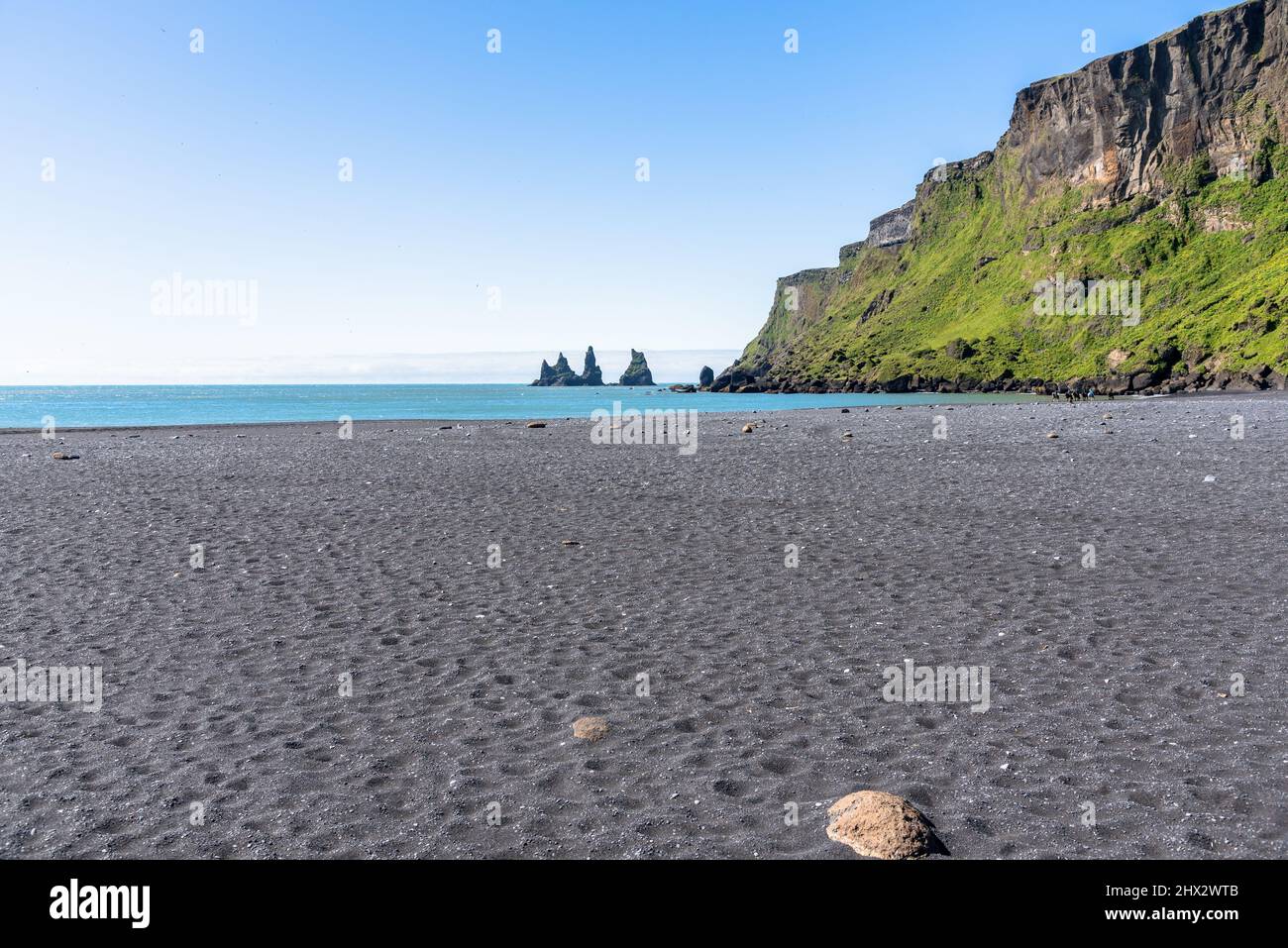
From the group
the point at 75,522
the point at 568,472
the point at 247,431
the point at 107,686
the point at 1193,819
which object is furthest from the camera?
the point at 247,431

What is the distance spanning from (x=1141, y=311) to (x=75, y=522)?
163683 millimetres

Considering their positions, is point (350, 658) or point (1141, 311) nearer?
point (350, 658)

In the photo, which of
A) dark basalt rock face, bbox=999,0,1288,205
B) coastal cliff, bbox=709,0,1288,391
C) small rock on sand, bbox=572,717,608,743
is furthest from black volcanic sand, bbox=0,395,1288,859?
dark basalt rock face, bbox=999,0,1288,205

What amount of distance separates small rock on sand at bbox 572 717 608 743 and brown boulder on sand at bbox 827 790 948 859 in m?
2.41

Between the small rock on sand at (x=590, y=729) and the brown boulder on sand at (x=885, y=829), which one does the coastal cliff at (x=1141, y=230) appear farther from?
→ the brown boulder on sand at (x=885, y=829)

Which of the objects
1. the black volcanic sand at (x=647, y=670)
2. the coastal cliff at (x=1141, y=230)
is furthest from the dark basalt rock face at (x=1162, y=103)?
the black volcanic sand at (x=647, y=670)

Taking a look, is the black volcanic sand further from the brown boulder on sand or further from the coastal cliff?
the coastal cliff

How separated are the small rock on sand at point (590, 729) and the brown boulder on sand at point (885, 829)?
2.41 m

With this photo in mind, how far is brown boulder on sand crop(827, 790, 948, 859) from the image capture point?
5586 millimetres

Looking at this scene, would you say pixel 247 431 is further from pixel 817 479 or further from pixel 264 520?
pixel 817 479

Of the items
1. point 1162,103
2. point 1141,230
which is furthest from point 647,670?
point 1162,103

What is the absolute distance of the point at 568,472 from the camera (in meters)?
27.9
